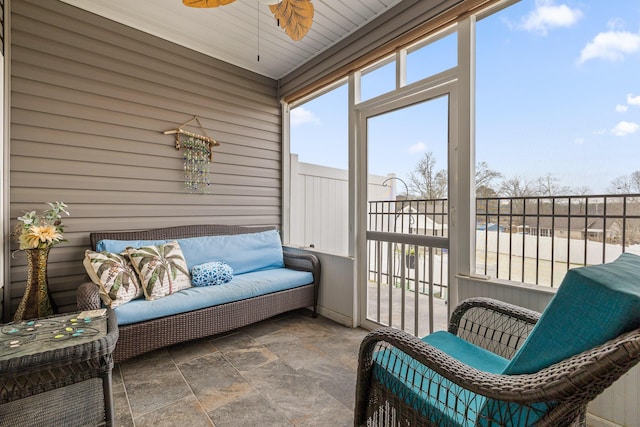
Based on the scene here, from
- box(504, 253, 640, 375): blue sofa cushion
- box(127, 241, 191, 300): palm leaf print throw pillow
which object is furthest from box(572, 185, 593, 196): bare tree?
box(127, 241, 191, 300): palm leaf print throw pillow

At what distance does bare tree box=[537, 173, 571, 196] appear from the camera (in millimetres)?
1785

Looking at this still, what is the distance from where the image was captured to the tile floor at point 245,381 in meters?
1.66

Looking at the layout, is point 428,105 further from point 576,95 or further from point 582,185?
point 582,185

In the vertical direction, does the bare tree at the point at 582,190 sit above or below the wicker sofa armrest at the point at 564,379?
above

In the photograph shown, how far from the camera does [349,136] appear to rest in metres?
2.95

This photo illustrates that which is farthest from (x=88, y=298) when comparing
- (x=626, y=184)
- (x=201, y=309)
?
(x=626, y=184)

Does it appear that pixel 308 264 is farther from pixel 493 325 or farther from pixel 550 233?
pixel 550 233

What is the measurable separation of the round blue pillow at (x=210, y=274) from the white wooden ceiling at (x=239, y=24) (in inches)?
87.1

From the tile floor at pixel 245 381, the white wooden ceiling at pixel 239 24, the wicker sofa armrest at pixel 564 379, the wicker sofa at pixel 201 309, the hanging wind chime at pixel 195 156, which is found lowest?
the tile floor at pixel 245 381

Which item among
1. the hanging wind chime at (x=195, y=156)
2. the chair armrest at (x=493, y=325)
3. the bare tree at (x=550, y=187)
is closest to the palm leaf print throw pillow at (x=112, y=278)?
the hanging wind chime at (x=195, y=156)

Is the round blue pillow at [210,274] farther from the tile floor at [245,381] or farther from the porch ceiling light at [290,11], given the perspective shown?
the porch ceiling light at [290,11]

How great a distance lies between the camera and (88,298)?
6.31 feet

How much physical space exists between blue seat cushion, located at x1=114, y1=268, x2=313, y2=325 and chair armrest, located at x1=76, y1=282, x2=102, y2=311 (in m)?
0.14

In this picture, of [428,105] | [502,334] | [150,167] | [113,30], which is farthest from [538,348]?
[113,30]
